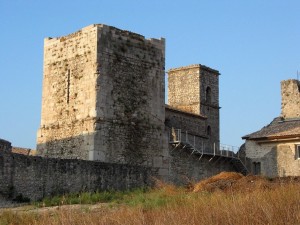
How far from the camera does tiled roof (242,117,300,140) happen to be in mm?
34594

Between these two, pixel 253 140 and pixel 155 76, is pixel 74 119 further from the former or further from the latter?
pixel 253 140

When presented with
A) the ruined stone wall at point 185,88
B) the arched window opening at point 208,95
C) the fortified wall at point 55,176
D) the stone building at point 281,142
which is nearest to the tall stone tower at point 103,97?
the fortified wall at point 55,176

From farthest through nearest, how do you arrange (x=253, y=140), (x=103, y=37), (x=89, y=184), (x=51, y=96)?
(x=253, y=140), (x=51, y=96), (x=103, y=37), (x=89, y=184)

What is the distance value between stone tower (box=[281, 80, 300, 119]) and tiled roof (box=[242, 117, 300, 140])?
25.7 inches

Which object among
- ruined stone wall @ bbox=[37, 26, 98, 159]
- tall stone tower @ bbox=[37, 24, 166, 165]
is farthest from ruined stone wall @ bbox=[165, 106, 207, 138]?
ruined stone wall @ bbox=[37, 26, 98, 159]

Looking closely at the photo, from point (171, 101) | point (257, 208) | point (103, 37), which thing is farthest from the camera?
point (171, 101)

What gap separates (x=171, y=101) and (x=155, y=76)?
2624 cm

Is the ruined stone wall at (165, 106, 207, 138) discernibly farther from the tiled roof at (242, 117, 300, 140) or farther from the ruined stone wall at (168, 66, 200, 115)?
the tiled roof at (242, 117, 300, 140)

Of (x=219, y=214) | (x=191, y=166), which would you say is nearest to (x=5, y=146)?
(x=219, y=214)

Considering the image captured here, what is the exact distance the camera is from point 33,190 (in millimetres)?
19203

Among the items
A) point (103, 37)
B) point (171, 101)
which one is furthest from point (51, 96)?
point (171, 101)

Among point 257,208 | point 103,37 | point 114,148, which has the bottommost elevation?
point 257,208

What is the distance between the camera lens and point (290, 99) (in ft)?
128

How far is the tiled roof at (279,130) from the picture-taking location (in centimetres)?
3459
